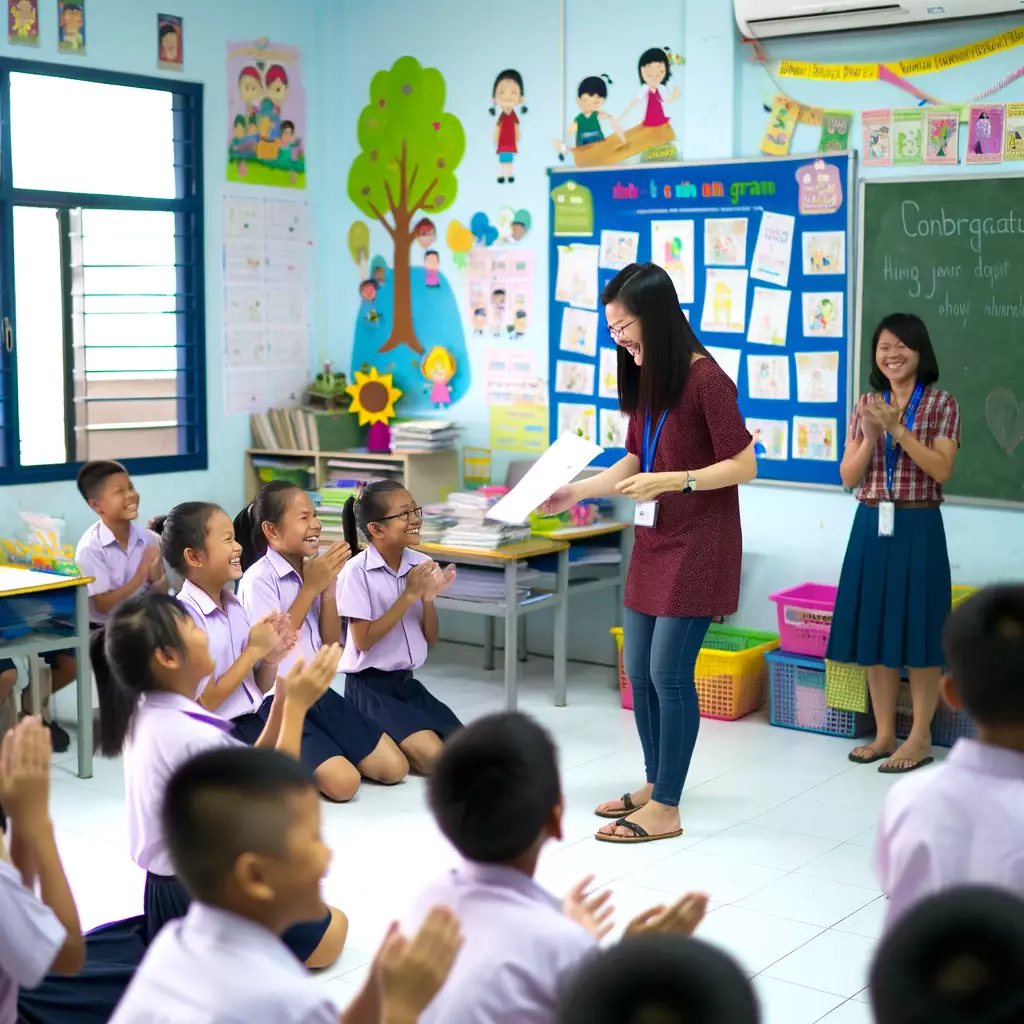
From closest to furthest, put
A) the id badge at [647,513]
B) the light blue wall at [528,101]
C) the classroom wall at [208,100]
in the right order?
1. the id badge at [647,513]
2. the light blue wall at [528,101]
3. the classroom wall at [208,100]

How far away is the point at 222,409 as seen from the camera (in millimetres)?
6152

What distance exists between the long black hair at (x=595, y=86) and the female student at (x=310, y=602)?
94.1 inches

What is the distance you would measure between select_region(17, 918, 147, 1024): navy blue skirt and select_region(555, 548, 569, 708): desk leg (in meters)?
2.69

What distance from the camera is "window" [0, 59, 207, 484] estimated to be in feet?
17.8

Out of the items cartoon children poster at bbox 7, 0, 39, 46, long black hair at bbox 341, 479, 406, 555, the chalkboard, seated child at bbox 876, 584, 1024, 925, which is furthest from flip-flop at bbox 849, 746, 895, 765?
cartoon children poster at bbox 7, 0, 39, 46

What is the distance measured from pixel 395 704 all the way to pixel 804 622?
1.49 metres

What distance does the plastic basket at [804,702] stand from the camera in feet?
15.7

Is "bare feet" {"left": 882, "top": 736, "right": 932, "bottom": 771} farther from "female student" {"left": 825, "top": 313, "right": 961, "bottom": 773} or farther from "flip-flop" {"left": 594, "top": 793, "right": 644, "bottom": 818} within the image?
"flip-flop" {"left": 594, "top": 793, "right": 644, "bottom": 818}

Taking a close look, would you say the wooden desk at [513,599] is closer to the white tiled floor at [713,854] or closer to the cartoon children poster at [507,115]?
the white tiled floor at [713,854]

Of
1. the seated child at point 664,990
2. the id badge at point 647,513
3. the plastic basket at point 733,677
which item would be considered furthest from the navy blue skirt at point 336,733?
the seated child at point 664,990

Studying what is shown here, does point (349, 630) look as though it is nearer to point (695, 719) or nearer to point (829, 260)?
point (695, 719)

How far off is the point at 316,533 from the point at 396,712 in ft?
2.33

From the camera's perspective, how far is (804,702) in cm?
484

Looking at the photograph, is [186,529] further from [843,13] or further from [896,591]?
[843,13]
